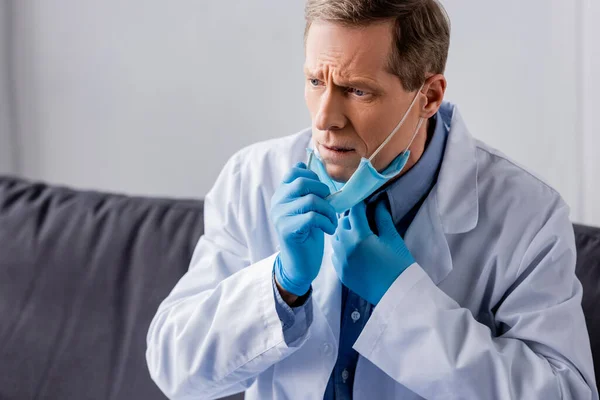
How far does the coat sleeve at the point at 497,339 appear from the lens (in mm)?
1186

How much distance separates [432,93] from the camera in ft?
4.24

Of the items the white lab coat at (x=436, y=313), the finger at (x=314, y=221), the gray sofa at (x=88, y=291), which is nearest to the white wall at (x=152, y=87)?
the gray sofa at (x=88, y=291)

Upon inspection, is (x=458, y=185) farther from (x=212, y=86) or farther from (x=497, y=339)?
(x=212, y=86)

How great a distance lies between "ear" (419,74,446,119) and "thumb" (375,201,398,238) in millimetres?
163

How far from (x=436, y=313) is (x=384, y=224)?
0.17 meters

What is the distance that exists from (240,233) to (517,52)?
26.4 inches

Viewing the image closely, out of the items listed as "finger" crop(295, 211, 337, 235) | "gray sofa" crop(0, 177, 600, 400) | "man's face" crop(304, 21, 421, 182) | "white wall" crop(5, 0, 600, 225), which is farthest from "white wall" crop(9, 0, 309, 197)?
"finger" crop(295, 211, 337, 235)

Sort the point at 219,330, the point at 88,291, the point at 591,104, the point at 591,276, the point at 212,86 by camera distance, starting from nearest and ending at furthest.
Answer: the point at 219,330 < the point at 591,276 < the point at 591,104 < the point at 88,291 < the point at 212,86

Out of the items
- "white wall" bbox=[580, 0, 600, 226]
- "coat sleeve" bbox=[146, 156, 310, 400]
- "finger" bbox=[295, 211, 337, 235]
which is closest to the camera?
"finger" bbox=[295, 211, 337, 235]

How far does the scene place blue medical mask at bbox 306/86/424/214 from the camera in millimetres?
1208

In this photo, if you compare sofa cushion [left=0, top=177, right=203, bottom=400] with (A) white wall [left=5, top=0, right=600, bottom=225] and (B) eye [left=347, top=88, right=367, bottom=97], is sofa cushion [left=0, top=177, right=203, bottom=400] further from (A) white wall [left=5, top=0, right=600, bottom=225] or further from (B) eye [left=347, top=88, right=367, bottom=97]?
(B) eye [left=347, top=88, right=367, bottom=97]

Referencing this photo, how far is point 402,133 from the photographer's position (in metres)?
1.27

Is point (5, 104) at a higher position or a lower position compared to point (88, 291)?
higher

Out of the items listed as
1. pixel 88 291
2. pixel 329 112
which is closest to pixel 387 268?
pixel 329 112
